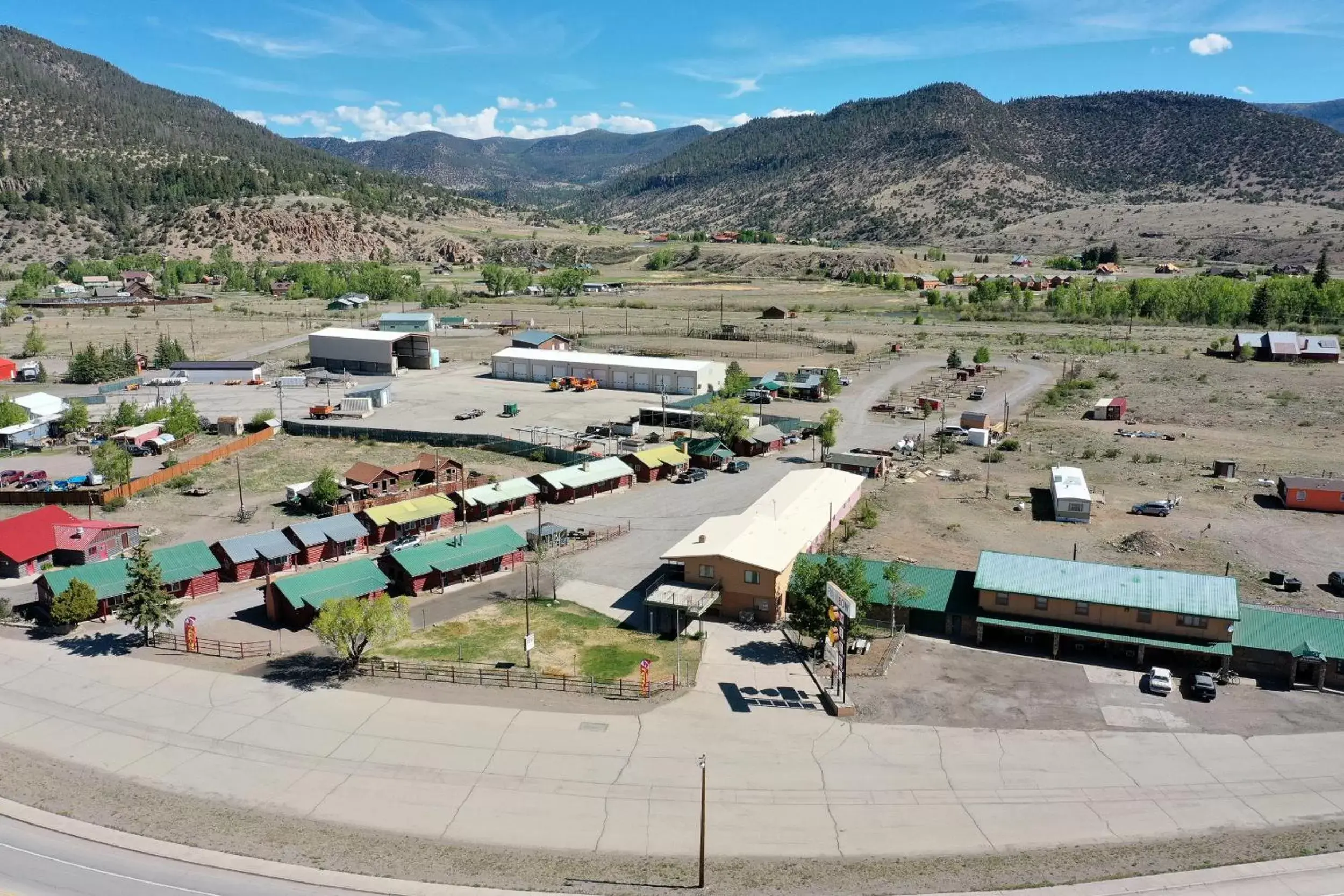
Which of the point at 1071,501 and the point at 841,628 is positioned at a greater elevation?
the point at 1071,501

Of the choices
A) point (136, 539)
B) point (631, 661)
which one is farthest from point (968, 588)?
point (136, 539)

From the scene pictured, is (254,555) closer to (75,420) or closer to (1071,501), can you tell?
(75,420)

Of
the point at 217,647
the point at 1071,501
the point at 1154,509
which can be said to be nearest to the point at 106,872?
the point at 217,647

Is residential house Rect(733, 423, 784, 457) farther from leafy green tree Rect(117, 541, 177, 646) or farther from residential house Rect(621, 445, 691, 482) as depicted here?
leafy green tree Rect(117, 541, 177, 646)

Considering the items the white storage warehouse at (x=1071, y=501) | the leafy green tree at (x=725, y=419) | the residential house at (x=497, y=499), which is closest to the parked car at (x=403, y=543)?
the residential house at (x=497, y=499)

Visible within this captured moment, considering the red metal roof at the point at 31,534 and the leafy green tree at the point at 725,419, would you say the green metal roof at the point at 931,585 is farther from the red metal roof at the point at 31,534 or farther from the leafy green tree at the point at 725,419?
the red metal roof at the point at 31,534

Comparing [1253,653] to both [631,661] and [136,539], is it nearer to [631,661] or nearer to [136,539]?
[631,661]
